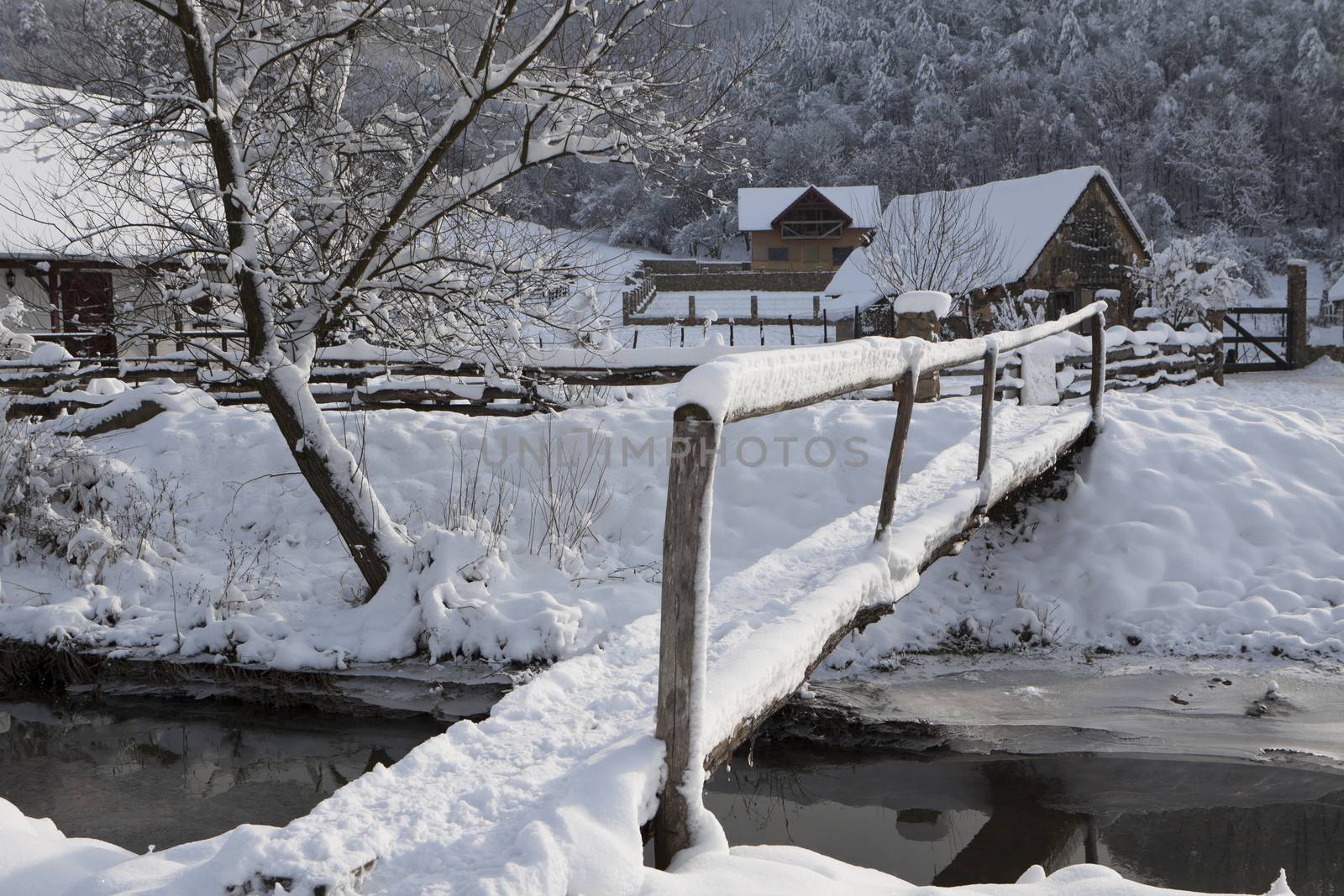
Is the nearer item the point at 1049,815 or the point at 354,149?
the point at 1049,815

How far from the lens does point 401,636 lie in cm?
680

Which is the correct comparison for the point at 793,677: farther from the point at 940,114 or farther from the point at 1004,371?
the point at 940,114

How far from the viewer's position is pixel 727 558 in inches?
299

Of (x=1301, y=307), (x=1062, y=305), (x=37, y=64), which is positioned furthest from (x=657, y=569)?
(x=1062, y=305)

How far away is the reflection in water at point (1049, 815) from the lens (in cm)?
433

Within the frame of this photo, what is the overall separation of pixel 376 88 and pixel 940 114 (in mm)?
51900

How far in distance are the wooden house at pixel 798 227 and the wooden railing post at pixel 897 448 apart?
47.2 meters

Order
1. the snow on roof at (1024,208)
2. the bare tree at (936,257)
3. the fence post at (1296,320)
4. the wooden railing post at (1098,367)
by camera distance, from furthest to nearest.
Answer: the snow on roof at (1024,208) < the fence post at (1296,320) < the bare tree at (936,257) < the wooden railing post at (1098,367)

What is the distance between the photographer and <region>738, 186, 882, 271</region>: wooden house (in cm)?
5062

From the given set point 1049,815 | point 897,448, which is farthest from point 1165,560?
point 897,448

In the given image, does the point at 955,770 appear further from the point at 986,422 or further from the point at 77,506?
the point at 77,506

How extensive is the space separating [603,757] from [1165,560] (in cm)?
588

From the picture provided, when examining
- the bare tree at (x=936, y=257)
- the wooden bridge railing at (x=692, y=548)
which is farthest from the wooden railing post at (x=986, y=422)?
the bare tree at (x=936, y=257)

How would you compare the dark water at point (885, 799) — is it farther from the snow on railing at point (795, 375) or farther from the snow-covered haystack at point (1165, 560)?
the snow on railing at point (795, 375)
